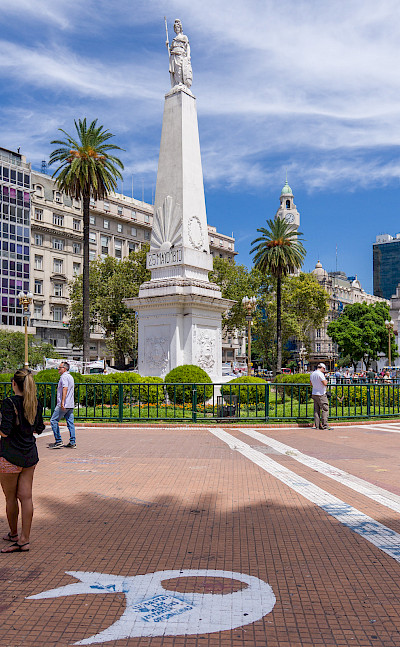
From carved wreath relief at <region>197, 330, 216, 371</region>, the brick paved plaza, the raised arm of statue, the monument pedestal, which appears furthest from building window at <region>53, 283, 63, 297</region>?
the brick paved plaza

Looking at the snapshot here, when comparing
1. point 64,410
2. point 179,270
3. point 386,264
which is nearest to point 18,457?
point 64,410

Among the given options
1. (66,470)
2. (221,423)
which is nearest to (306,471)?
(66,470)

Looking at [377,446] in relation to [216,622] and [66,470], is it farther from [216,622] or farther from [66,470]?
[216,622]

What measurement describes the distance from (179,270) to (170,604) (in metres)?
19.4

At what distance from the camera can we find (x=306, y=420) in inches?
688

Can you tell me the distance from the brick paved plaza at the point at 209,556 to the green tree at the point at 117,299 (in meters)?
42.8

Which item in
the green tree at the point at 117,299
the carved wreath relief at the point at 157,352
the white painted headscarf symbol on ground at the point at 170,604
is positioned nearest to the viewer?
the white painted headscarf symbol on ground at the point at 170,604

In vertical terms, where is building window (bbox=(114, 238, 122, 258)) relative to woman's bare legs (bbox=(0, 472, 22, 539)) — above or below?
above

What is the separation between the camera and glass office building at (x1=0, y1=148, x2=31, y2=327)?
193 feet

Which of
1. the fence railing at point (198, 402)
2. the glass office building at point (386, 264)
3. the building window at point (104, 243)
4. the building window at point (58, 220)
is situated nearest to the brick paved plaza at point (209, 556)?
the fence railing at point (198, 402)

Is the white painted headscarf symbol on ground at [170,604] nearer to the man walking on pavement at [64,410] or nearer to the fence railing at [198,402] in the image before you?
the man walking on pavement at [64,410]

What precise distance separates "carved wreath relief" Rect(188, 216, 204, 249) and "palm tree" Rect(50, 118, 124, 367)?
11.7 metres

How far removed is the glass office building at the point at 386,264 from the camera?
189 m

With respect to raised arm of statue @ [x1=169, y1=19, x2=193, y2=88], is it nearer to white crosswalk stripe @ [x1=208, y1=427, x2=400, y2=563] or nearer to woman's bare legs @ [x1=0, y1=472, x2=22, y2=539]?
white crosswalk stripe @ [x1=208, y1=427, x2=400, y2=563]
